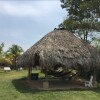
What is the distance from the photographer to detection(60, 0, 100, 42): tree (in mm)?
22734

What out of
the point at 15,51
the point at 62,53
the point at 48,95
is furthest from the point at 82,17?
the point at 15,51

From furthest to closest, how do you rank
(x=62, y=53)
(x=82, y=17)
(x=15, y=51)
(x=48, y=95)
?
Answer: (x=15, y=51) → (x=82, y=17) → (x=62, y=53) → (x=48, y=95)

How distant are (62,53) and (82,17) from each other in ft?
32.6

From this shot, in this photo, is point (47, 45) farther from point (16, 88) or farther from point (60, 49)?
point (16, 88)

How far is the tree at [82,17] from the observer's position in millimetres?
22734

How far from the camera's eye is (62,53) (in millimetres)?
17266

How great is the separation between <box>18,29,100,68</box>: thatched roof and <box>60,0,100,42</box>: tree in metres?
4.63

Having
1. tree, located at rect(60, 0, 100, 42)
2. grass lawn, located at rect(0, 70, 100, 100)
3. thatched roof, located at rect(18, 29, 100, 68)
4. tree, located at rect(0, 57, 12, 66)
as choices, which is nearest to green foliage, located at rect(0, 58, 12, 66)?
tree, located at rect(0, 57, 12, 66)

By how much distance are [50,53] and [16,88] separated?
9.37ft

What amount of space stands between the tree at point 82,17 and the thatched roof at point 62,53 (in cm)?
463

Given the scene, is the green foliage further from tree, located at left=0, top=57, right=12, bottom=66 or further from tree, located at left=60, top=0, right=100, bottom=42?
tree, located at left=60, top=0, right=100, bottom=42

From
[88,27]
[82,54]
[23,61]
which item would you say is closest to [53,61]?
[82,54]

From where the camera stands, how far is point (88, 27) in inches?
987

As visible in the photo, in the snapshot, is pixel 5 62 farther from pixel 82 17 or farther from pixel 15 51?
pixel 82 17
